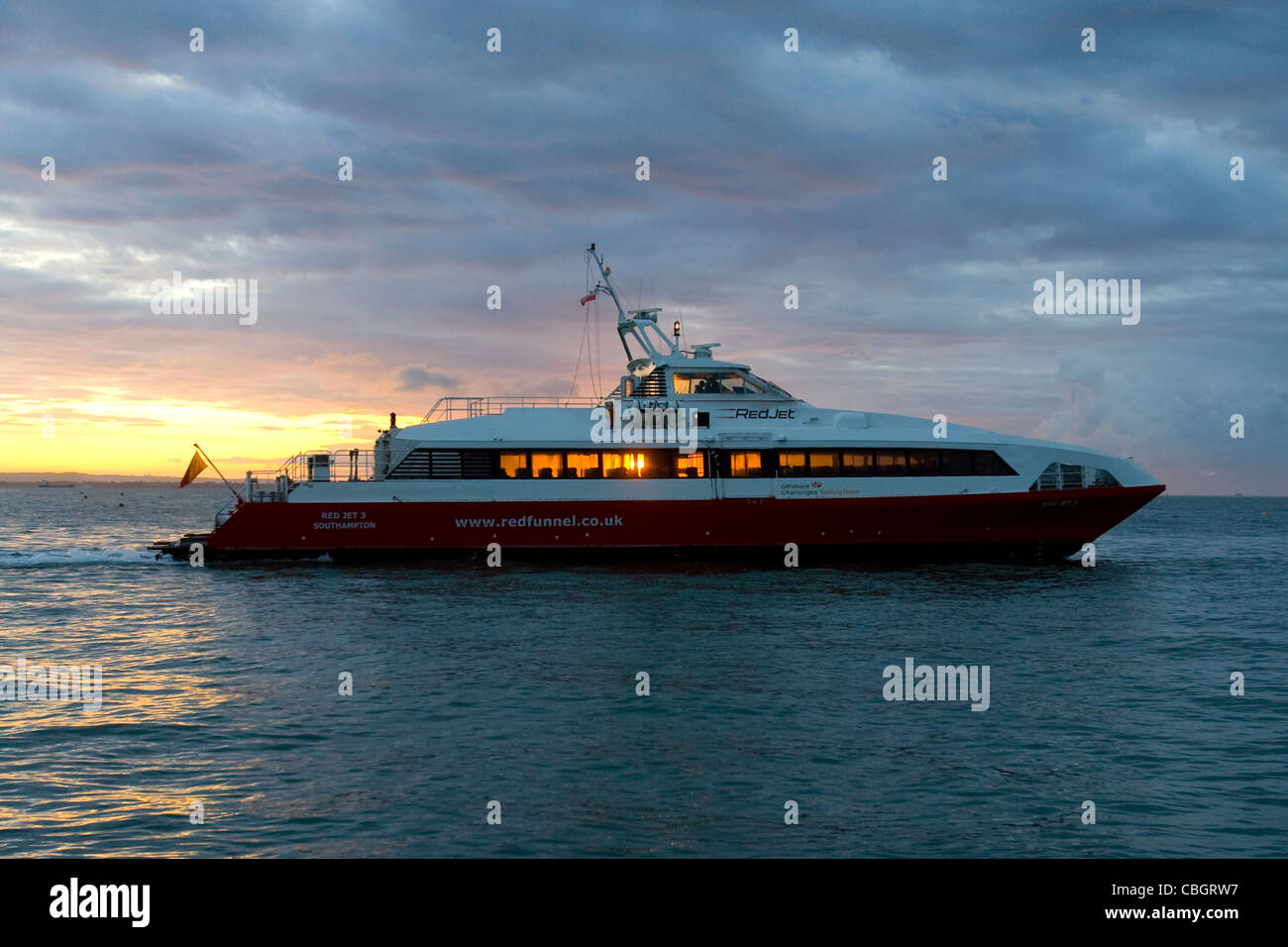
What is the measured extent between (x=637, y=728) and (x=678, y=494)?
60.6ft

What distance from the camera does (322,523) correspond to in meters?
29.4

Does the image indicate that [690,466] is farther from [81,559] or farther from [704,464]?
[81,559]

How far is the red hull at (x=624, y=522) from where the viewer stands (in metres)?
29.3

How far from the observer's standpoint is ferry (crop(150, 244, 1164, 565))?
29391 millimetres

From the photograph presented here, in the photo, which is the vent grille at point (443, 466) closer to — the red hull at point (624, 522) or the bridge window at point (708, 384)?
the red hull at point (624, 522)

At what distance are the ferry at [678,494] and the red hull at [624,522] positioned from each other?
45 mm

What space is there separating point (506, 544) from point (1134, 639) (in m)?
18.2

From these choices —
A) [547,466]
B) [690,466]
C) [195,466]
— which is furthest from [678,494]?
[195,466]

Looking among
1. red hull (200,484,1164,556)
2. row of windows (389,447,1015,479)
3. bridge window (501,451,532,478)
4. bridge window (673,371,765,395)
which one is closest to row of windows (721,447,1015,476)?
row of windows (389,447,1015,479)

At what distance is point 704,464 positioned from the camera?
1198 inches

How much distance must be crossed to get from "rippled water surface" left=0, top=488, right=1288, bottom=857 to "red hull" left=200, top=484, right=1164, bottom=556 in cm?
590

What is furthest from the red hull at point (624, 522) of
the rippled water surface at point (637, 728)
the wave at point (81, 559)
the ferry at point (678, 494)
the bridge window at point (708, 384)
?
the rippled water surface at point (637, 728)
